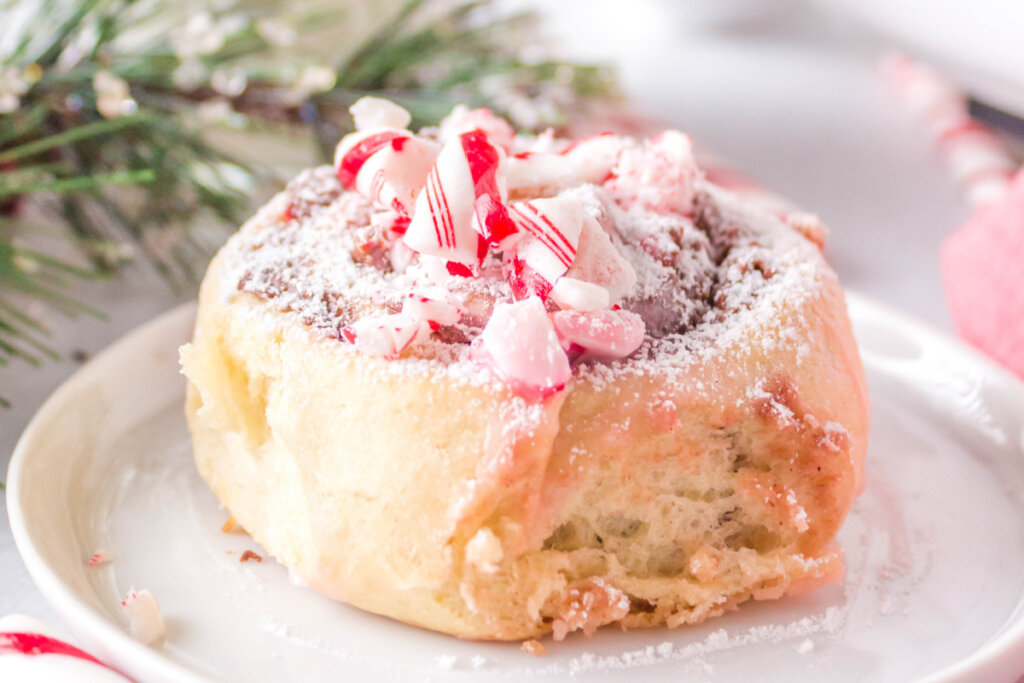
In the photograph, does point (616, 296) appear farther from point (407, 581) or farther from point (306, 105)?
point (306, 105)

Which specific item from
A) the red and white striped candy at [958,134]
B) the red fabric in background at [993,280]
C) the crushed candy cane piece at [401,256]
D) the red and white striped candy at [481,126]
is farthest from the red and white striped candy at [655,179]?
the red and white striped candy at [958,134]

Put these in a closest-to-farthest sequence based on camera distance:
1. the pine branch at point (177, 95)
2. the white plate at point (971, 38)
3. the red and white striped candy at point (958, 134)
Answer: the pine branch at point (177, 95) < the white plate at point (971, 38) < the red and white striped candy at point (958, 134)

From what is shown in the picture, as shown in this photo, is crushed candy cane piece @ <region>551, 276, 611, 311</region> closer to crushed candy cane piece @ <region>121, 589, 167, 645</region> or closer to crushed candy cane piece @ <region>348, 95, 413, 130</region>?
crushed candy cane piece @ <region>348, 95, 413, 130</region>

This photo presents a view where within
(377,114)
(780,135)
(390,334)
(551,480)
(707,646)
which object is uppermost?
(377,114)

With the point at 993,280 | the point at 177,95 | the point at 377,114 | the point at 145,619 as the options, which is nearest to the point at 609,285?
the point at 377,114

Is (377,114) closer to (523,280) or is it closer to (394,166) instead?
(394,166)

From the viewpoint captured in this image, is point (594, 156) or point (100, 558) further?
point (594, 156)

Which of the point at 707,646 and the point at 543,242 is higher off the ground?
the point at 543,242

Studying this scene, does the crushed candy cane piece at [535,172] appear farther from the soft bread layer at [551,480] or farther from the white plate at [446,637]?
the white plate at [446,637]
